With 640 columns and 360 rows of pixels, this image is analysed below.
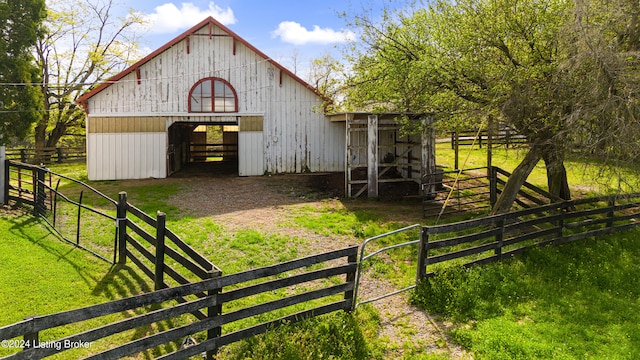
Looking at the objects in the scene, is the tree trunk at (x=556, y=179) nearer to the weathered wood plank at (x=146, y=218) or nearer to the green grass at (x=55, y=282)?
the weathered wood plank at (x=146, y=218)

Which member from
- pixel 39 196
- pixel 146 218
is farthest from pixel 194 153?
pixel 146 218

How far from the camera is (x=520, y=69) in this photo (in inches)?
389

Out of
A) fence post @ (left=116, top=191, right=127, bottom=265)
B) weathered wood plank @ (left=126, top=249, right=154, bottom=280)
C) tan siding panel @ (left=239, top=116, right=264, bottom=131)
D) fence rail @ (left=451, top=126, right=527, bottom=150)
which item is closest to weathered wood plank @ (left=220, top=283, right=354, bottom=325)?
weathered wood plank @ (left=126, top=249, right=154, bottom=280)

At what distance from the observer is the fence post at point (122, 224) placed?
8.21m

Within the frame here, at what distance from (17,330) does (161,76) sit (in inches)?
658

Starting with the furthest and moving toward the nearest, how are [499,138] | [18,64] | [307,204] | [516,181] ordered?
[499,138], [18,64], [307,204], [516,181]

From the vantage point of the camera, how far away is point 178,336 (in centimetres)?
485

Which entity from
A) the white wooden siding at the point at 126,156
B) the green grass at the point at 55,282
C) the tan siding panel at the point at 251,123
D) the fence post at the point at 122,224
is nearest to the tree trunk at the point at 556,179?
the fence post at the point at 122,224

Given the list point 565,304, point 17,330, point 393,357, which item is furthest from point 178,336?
point 565,304

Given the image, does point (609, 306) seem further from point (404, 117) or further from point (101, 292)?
point (101, 292)

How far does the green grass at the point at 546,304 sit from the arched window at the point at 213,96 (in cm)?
1452

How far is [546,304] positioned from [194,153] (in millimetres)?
25624

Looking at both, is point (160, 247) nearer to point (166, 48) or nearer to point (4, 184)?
point (4, 184)

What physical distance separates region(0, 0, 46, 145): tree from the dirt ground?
6.67m
